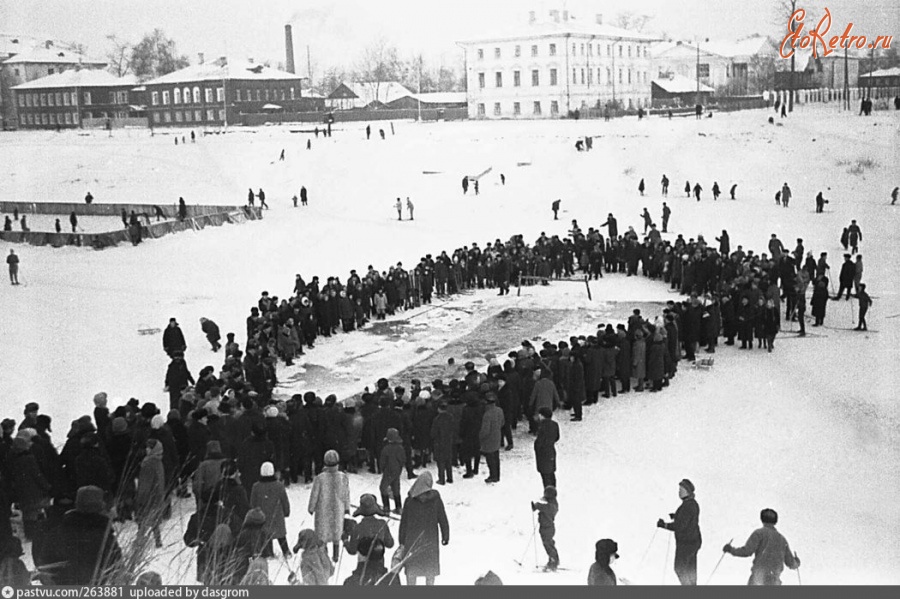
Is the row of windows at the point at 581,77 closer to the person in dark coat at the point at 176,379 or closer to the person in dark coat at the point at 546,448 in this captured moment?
the person in dark coat at the point at 176,379

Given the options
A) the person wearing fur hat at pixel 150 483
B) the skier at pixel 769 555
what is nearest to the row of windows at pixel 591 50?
the person wearing fur hat at pixel 150 483

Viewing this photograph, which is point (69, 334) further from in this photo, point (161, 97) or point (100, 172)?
point (161, 97)

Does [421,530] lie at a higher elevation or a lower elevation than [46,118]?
lower

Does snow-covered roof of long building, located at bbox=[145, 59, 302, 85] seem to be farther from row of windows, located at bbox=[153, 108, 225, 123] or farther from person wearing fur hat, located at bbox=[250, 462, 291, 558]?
person wearing fur hat, located at bbox=[250, 462, 291, 558]

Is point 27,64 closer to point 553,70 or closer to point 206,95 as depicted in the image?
point 206,95

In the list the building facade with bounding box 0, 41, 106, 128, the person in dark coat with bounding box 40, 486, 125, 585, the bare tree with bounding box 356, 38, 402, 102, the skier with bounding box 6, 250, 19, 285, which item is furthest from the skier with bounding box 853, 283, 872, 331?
the building facade with bounding box 0, 41, 106, 128

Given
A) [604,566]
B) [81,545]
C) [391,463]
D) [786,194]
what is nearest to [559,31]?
[786,194]

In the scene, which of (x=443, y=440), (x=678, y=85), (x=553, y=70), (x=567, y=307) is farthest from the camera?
(x=678, y=85)

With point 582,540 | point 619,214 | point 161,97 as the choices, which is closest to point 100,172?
point 161,97
